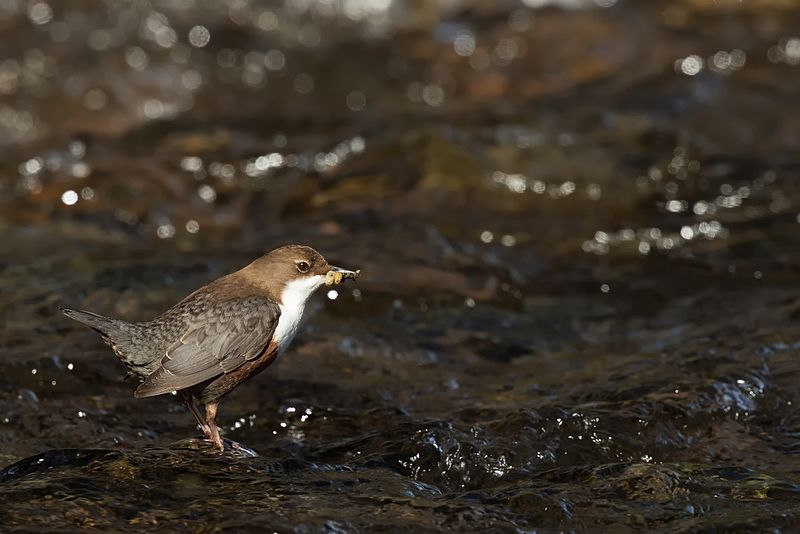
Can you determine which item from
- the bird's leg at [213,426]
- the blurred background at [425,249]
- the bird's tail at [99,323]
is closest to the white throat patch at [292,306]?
the bird's leg at [213,426]

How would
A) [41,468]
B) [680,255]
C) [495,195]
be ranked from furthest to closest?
[495,195] < [680,255] < [41,468]

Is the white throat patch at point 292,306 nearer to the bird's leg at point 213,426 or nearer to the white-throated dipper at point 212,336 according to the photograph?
the white-throated dipper at point 212,336

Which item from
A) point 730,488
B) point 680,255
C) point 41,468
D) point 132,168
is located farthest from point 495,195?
point 41,468

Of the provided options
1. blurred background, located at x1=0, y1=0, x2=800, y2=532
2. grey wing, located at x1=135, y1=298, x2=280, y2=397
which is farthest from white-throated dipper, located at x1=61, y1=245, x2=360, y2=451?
blurred background, located at x1=0, y1=0, x2=800, y2=532

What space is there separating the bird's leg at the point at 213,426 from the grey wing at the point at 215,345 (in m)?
0.20

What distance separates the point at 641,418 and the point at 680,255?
2.68 meters

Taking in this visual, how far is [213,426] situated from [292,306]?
0.58 metres

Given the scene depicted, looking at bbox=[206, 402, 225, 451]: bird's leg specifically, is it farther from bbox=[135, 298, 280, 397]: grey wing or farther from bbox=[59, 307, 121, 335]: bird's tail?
bbox=[59, 307, 121, 335]: bird's tail

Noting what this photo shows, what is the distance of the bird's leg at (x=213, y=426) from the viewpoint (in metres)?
4.22

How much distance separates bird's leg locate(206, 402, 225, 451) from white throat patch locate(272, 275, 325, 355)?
35 centimetres

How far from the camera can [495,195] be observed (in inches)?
310

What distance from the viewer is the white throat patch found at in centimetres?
450

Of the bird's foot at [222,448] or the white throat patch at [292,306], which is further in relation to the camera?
the white throat patch at [292,306]

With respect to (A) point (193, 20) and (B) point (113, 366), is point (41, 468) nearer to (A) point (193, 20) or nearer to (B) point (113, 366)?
(B) point (113, 366)
